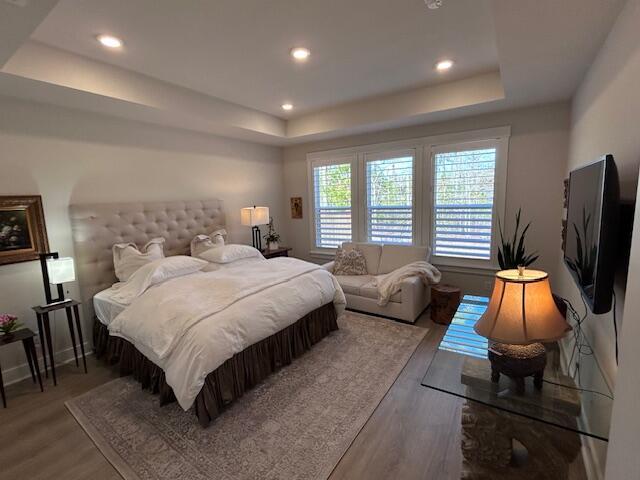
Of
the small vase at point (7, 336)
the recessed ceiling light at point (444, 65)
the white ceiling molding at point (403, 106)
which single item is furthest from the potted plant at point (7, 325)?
the recessed ceiling light at point (444, 65)

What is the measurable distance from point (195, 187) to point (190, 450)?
10.3 ft

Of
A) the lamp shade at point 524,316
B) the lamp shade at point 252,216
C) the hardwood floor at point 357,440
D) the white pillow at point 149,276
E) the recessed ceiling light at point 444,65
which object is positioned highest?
the recessed ceiling light at point 444,65

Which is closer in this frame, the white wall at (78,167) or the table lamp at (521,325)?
the table lamp at (521,325)

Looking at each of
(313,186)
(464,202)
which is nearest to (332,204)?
(313,186)

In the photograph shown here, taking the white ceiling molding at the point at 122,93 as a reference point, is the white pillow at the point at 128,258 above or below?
below

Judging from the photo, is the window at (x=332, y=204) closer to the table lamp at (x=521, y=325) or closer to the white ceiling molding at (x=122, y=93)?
the white ceiling molding at (x=122, y=93)

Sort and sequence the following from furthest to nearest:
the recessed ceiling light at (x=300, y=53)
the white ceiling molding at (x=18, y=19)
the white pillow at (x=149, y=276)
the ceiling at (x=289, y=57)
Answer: the white pillow at (x=149, y=276)
the recessed ceiling light at (x=300, y=53)
the ceiling at (x=289, y=57)
the white ceiling molding at (x=18, y=19)

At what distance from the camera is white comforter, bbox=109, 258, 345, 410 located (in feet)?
6.51

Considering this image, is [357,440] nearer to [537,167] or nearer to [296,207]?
[537,167]

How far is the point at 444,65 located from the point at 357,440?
325 centimetres

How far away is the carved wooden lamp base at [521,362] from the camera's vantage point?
146 cm

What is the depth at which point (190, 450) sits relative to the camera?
187 centimetres

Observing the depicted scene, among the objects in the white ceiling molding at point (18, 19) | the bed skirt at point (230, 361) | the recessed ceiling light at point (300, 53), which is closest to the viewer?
the white ceiling molding at point (18, 19)

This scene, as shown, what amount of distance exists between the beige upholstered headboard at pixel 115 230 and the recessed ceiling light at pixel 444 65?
3238 millimetres
